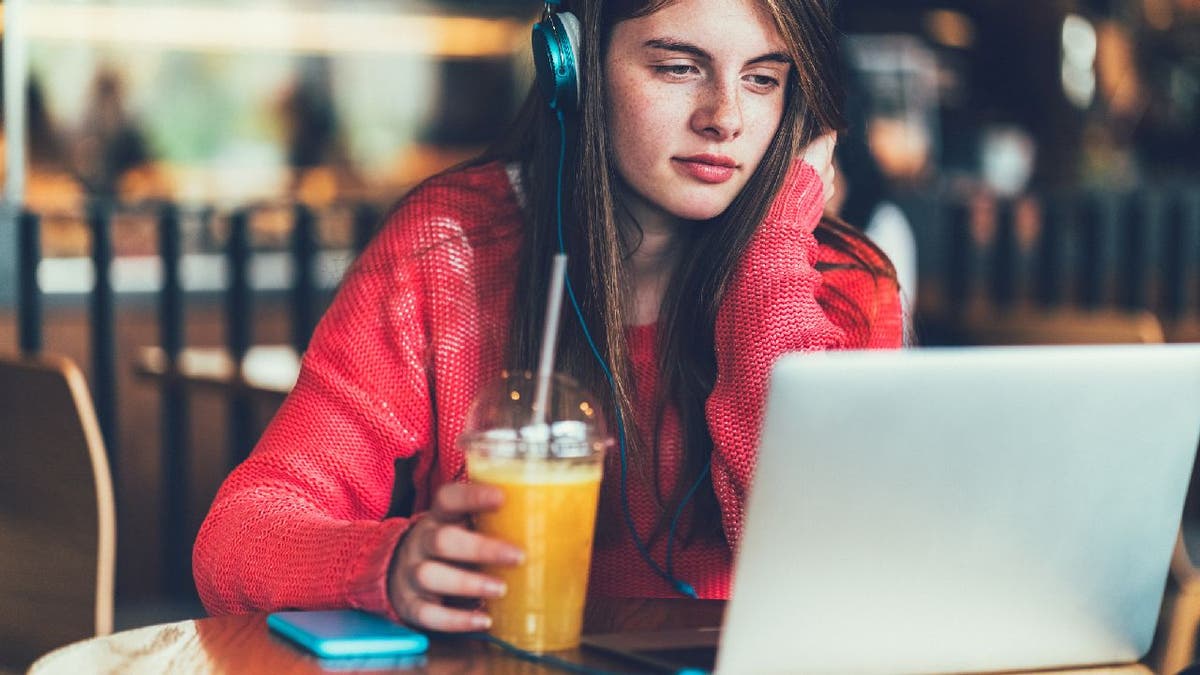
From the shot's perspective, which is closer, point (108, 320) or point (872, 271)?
point (872, 271)

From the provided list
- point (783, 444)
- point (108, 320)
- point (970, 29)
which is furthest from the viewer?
point (970, 29)

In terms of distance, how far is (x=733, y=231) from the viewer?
1486 mm

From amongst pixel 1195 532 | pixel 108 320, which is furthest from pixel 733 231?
pixel 1195 532

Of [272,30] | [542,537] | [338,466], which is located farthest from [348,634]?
[272,30]

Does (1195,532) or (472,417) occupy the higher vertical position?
(472,417)

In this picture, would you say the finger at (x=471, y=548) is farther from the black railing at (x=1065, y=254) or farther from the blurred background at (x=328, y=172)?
the black railing at (x=1065, y=254)

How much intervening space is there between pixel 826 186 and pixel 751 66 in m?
0.18

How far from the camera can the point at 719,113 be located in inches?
54.7

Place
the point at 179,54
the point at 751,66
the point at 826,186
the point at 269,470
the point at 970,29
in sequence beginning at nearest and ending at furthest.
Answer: the point at 269,470 < the point at 751,66 < the point at 826,186 < the point at 179,54 < the point at 970,29

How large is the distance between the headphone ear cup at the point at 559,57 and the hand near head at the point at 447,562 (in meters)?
0.53

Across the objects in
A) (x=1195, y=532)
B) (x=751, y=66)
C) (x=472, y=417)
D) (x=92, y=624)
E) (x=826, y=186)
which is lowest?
(x=1195, y=532)

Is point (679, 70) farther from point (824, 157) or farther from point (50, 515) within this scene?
point (50, 515)

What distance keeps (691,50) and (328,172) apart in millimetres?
4268

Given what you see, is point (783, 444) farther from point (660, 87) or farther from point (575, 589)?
point (660, 87)
